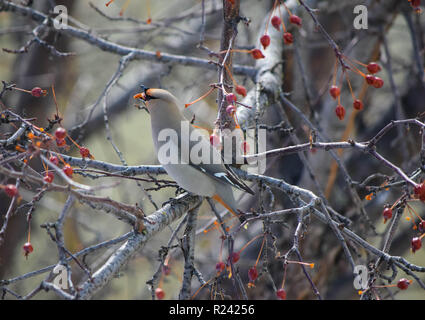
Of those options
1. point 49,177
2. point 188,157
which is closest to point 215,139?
point 188,157

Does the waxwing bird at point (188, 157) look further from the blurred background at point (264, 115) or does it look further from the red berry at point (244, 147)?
the blurred background at point (264, 115)

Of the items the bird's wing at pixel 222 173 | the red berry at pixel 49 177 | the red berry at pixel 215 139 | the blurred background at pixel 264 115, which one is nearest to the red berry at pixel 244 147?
the bird's wing at pixel 222 173

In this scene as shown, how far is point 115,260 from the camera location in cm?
214

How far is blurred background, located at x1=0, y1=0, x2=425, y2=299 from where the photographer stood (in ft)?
14.3

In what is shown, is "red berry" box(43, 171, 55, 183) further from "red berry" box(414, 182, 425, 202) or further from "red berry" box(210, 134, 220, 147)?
"red berry" box(414, 182, 425, 202)

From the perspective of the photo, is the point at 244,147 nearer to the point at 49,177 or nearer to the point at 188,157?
the point at 188,157

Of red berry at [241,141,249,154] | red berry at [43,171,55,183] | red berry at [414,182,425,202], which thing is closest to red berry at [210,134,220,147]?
red berry at [241,141,249,154]

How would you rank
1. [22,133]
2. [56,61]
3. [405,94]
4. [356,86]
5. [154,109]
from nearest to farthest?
[22,133] → [154,109] → [356,86] → [405,94] → [56,61]

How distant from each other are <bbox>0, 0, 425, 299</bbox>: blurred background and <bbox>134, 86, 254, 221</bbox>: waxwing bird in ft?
1.66

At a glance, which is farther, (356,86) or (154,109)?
(356,86)
